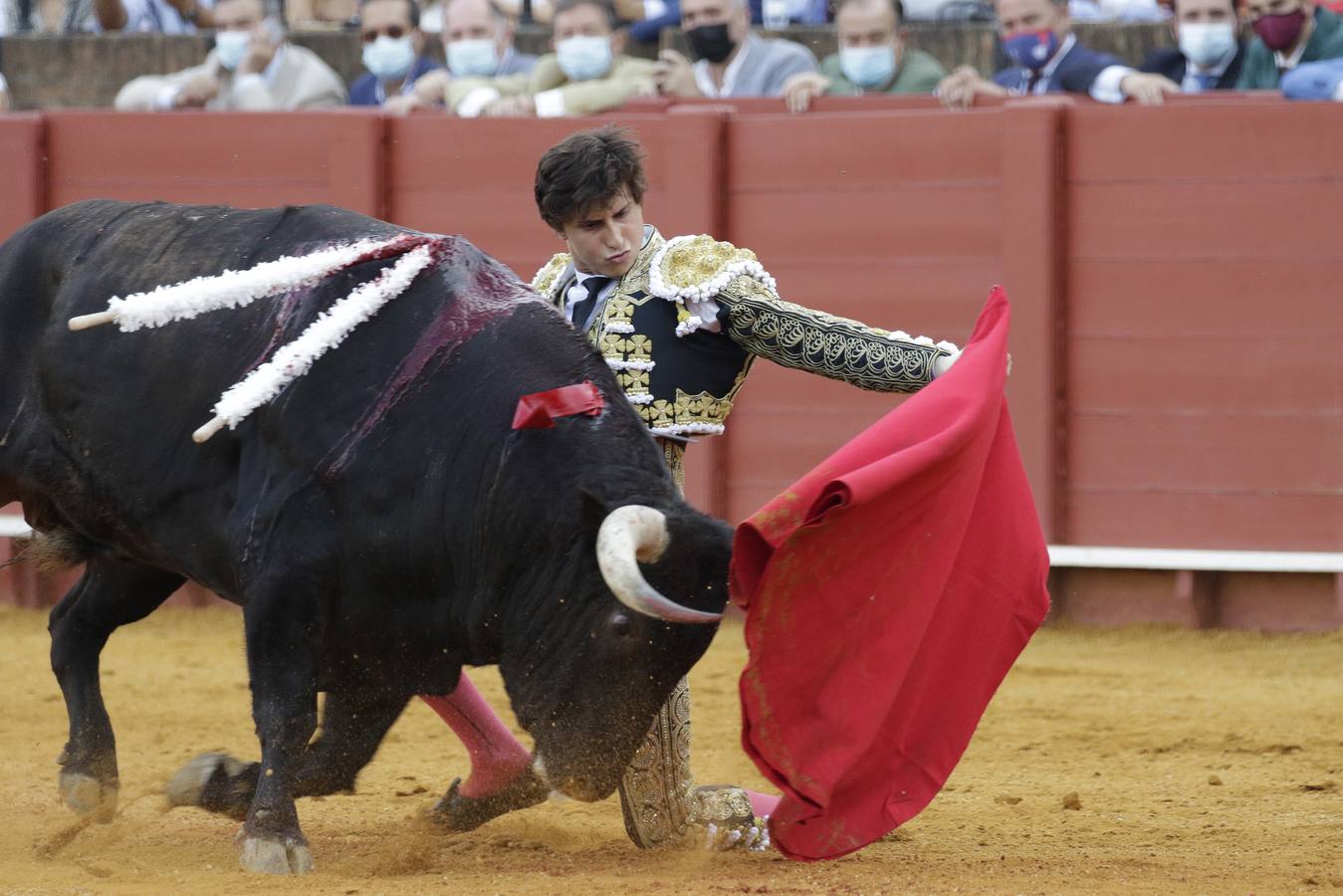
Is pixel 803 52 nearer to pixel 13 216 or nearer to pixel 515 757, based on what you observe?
pixel 13 216

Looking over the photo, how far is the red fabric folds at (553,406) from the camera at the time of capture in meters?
2.87

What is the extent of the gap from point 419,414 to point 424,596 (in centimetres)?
29

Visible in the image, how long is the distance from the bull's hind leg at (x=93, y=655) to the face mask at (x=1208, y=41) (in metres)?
3.63

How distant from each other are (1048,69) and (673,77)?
1.23 meters

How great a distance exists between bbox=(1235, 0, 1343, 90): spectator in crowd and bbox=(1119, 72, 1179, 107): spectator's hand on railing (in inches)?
11.8

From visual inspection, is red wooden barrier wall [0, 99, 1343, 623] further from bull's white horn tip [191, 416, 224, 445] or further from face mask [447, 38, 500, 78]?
bull's white horn tip [191, 416, 224, 445]

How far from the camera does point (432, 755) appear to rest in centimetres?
429

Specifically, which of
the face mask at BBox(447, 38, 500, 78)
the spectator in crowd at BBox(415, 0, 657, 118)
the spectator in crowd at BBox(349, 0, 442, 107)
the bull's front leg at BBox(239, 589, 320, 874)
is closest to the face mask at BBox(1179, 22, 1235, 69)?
the spectator in crowd at BBox(415, 0, 657, 118)

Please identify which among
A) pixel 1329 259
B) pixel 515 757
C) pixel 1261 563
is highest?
pixel 1329 259

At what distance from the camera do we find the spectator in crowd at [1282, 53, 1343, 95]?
5348mm

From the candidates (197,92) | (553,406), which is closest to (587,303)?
(553,406)

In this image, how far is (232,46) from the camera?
22.9 ft

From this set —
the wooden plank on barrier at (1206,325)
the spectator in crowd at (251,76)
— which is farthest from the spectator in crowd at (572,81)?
the wooden plank on barrier at (1206,325)

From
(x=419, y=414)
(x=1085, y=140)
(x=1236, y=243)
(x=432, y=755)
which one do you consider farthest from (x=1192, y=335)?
(x=419, y=414)
